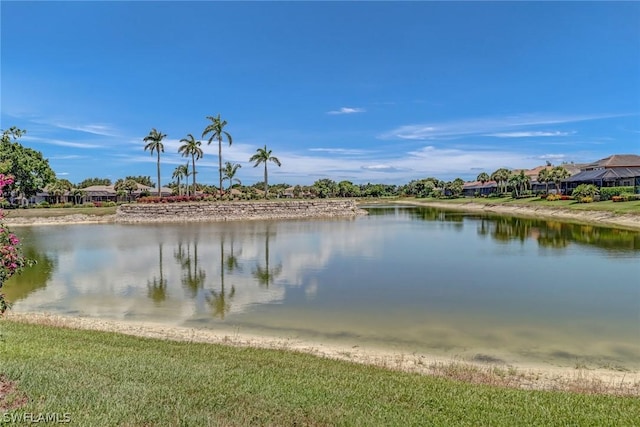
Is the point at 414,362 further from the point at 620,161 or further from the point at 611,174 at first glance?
the point at 620,161

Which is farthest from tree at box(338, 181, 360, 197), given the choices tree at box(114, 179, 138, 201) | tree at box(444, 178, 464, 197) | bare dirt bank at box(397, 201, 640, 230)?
tree at box(114, 179, 138, 201)

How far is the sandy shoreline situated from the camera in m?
7.83

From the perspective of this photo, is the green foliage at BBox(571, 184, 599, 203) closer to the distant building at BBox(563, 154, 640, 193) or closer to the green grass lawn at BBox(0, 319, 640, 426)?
the distant building at BBox(563, 154, 640, 193)

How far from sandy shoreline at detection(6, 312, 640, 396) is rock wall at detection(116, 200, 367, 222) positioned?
4782 cm

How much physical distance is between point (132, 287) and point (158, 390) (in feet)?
41.2

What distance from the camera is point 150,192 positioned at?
105625 mm

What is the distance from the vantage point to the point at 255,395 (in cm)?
612

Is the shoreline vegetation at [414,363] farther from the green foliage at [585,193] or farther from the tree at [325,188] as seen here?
the tree at [325,188]

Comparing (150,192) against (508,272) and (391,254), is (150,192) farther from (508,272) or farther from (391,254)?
(508,272)

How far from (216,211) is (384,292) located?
4818cm

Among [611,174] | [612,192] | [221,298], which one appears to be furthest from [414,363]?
[611,174]

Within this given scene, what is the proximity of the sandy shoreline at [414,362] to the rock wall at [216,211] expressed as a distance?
157ft

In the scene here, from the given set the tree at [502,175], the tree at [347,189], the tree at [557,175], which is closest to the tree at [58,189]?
the tree at [347,189]

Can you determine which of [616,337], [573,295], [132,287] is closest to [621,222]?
[573,295]
